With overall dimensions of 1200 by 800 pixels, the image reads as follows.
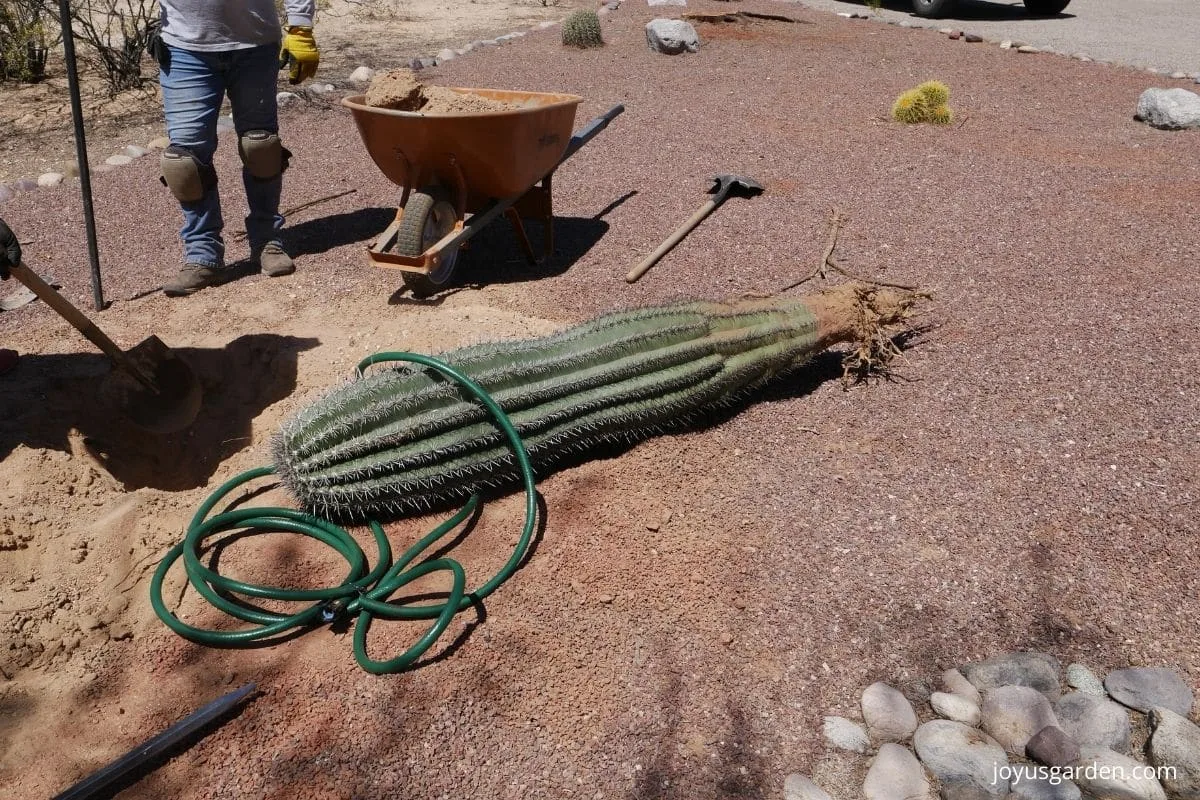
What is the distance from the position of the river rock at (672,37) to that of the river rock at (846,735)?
823cm

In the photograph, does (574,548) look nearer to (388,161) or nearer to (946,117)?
(388,161)

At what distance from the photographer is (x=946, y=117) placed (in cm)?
655

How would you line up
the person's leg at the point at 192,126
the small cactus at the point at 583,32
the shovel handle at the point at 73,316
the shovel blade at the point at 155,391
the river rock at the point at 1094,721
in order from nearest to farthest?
the river rock at the point at 1094,721, the shovel handle at the point at 73,316, the shovel blade at the point at 155,391, the person's leg at the point at 192,126, the small cactus at the point at 583,32

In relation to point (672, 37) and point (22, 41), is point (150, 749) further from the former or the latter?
point (672, 37)

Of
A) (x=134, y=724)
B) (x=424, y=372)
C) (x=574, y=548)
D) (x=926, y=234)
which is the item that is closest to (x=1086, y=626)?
(x=574, y=548)

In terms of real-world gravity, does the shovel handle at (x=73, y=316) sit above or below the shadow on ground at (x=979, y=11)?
below

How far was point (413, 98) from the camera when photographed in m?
4.25

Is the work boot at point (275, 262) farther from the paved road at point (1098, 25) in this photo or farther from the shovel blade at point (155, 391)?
the paved road at point (1098, 25)

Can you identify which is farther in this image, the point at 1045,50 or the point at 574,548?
the point at 1045,50

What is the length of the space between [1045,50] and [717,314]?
28.1 ft

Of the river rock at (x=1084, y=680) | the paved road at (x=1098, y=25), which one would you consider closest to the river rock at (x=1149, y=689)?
the river rock at (x=1084, y=680)

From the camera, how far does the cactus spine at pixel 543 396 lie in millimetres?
2584

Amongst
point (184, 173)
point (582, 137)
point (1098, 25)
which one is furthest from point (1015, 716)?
point (1098, 25)

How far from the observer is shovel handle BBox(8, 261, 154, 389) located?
9.34ft
